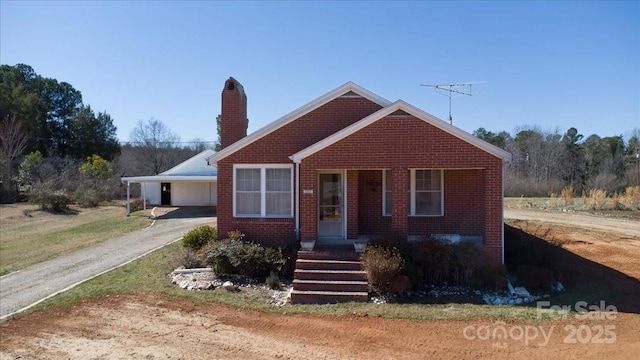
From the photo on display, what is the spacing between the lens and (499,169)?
1193cm

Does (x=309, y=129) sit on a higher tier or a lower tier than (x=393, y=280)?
higher

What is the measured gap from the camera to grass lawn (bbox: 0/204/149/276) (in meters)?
18.0

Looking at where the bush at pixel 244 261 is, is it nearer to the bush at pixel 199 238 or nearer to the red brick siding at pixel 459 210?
the bush at pixel 199 238

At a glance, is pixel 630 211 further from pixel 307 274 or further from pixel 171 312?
pixel 171 312

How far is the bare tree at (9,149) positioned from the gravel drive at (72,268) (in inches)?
1102

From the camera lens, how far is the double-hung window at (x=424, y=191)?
45.7 ft

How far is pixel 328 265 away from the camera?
11.2 metres

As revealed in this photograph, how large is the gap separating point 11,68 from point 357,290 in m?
60.6

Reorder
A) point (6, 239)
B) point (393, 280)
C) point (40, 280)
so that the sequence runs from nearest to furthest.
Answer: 1. point (393, 280)
2. point (40, 280)
3. point (6, 239)

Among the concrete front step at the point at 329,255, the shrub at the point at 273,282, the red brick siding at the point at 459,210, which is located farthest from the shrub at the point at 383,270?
the red brick siding at the point at 459,210

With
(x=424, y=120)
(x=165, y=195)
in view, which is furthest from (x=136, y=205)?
(x=424, y=120)

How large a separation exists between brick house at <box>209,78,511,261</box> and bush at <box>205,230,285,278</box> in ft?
3.81

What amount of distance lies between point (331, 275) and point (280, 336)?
316 centimetres

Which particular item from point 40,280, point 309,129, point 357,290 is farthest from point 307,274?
point 40,280
